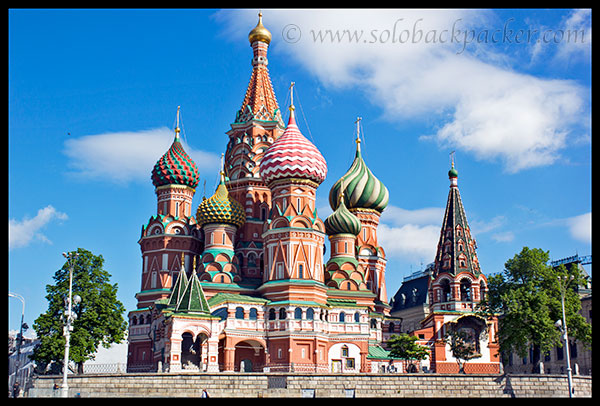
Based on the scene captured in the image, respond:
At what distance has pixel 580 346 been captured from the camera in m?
56.3

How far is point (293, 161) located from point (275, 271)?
25.4 feet

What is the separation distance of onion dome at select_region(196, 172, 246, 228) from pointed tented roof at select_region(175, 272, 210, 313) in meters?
8.82

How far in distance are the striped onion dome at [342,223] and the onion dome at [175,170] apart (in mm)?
10644

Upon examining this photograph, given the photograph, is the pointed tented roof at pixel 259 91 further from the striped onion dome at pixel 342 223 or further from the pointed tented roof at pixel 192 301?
the pointed tented roof at pixel 192 301

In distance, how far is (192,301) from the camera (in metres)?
44.3

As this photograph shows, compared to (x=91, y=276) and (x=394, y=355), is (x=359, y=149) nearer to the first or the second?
(x=394, y=355)

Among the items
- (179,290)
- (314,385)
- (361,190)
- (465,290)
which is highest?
(361,190)

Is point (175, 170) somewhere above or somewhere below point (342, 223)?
above

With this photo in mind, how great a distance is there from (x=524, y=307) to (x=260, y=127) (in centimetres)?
2712

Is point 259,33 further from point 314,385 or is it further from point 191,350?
point 314,385

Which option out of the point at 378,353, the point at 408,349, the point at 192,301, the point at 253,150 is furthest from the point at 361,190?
the point at 192,301
